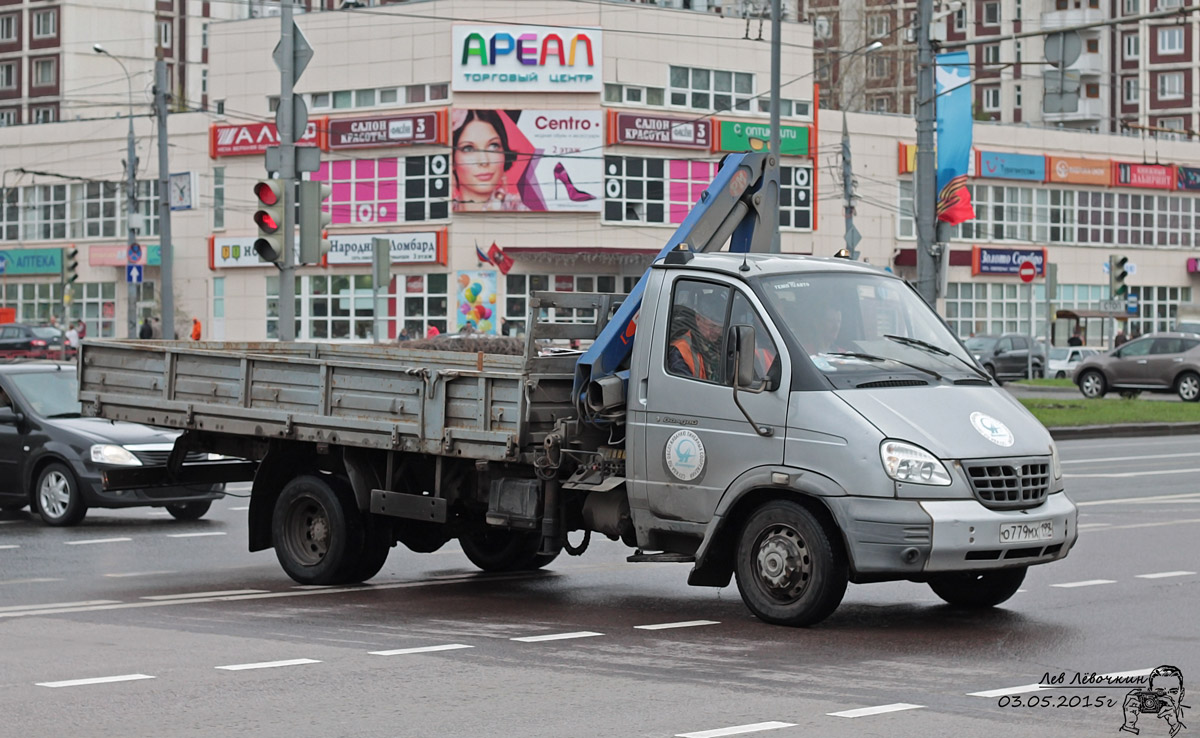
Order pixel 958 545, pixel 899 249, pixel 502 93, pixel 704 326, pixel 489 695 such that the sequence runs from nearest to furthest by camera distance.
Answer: pixel 489 695 → pixel 958 545 → pixel 704 326 → pixel 502 93 → pixel 899 249

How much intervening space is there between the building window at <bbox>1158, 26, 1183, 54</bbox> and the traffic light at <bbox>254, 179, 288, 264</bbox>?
97.0m

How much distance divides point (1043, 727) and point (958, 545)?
2435 mm

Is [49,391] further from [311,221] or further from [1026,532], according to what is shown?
[1026,532]

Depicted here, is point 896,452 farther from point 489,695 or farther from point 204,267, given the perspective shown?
point 204,267

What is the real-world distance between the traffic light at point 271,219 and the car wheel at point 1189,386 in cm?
2787

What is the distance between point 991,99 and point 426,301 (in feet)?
191

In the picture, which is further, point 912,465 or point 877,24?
point 877,24

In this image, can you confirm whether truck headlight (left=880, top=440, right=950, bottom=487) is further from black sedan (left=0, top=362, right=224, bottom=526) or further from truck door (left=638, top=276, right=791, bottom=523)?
black sedan (left=0, top=362, right=224, bottom=526)

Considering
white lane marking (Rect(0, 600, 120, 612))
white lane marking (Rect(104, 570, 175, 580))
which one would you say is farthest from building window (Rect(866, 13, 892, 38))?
white lane marking (Rect(0, 600, 120, 612))

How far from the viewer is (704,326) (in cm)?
1074

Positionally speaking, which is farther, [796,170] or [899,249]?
[899,249]

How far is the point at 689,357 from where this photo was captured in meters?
10.7

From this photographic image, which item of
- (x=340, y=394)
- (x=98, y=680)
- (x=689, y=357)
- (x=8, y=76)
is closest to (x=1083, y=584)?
(x=689, y=357)

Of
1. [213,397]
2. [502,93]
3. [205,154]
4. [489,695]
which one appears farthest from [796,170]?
[489,695]
